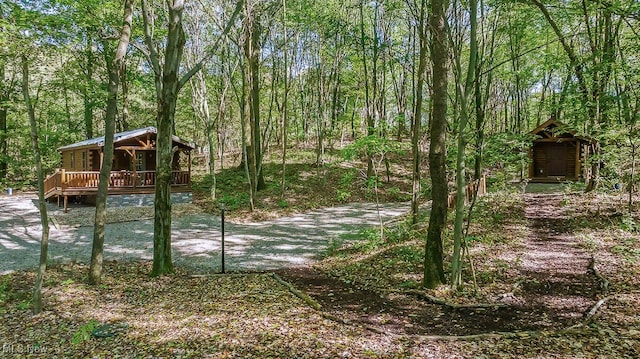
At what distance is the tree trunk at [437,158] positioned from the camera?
238 inches

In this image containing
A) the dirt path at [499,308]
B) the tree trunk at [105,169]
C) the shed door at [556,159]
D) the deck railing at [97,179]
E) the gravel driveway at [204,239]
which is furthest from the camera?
the shed door at [556,159]

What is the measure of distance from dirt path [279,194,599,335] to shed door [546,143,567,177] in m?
16.5

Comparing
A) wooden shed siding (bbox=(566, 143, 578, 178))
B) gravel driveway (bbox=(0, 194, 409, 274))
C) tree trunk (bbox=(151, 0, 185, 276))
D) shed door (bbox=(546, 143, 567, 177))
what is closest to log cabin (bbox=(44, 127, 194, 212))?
gravel driveway (bbox=(0, 194, 409, 274))

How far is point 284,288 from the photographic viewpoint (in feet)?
22.0

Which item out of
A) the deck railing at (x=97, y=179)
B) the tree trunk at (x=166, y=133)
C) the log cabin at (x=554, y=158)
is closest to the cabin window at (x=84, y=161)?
the deck railing at (x=97, y=179)

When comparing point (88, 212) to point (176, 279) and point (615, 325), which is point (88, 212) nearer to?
point (176, 279)

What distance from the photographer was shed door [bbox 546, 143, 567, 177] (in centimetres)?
2188

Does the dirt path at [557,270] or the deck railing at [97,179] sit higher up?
the deck railing at [97,179]

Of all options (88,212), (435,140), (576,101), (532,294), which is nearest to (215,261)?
(435,140)

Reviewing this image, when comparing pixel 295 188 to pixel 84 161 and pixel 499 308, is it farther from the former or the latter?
pixel 499 308

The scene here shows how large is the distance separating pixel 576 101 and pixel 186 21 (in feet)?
55.5

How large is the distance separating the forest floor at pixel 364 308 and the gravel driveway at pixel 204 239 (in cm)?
103

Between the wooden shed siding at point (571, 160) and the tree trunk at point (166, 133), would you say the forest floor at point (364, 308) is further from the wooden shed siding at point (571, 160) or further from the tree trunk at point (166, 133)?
the wooden shed siding at point (571, 160)

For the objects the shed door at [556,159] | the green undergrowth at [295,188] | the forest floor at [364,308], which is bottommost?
the forest floor at [364,308]
